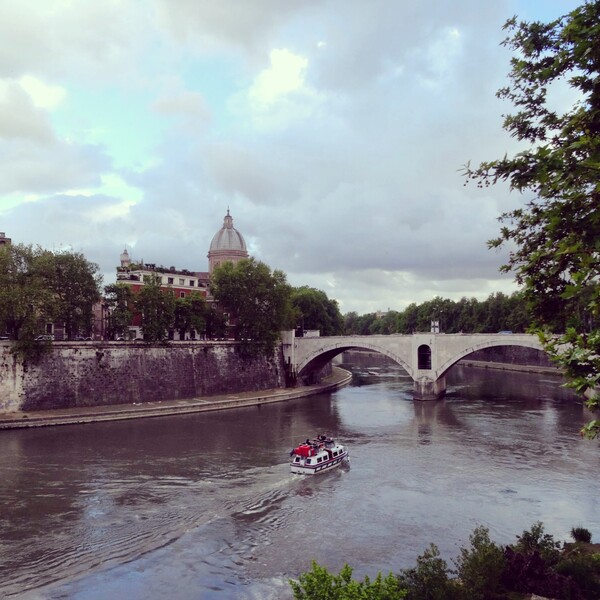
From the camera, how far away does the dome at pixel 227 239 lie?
84.8 metres

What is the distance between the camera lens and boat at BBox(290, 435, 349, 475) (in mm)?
26156

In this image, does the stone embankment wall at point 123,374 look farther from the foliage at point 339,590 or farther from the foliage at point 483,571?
the foliage at point 339,590

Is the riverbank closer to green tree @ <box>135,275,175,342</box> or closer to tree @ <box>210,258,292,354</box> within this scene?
tree @ <box>210,258,292,354</box>

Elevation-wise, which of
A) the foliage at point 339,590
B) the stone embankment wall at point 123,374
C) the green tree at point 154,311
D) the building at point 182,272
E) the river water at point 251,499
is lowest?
the river water at point 251,499

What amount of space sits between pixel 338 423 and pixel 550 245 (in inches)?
1299

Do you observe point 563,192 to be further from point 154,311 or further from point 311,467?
point 154,311

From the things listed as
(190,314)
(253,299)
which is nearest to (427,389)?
(253,299)

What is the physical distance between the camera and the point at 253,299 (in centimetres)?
5516

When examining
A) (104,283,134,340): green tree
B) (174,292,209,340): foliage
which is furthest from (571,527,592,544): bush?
(174,292,209,340): foliage

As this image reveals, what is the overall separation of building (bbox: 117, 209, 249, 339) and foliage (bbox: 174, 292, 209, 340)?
6.59 feet

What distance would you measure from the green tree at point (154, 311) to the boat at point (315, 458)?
23387mm

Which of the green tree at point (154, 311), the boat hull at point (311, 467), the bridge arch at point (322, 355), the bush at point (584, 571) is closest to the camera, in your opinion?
the bush at point (584, 571)

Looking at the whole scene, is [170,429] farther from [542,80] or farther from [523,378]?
[523,378]

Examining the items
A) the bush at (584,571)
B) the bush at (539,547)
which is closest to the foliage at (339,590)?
the bush at (584,571)
